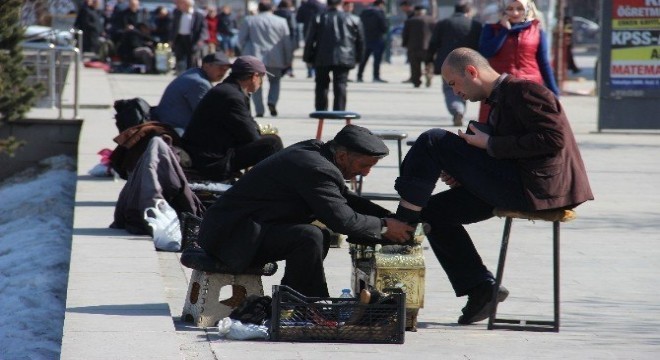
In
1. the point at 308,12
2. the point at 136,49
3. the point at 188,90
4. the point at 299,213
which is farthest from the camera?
the point at 308,12

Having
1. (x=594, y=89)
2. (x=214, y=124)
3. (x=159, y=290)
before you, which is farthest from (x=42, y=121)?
(x=594, y=89)

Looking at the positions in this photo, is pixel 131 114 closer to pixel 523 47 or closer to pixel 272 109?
pixel 523 47

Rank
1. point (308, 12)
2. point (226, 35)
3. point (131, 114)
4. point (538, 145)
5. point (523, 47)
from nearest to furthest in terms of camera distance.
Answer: point (538, 145)
point (131, 114)
point (523, 47)
point (308, 12)
point (226, 35)

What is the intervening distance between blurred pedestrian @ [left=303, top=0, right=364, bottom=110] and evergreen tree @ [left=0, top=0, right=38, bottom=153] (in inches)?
152

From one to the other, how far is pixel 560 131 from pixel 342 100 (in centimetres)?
1175

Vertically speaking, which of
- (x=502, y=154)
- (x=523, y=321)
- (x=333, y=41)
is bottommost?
(x=523, y=321)

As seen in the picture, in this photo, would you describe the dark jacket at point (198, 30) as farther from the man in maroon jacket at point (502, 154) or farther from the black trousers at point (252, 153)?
the man in maroon jacket at point (502, 154)

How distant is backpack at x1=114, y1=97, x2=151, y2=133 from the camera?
11242 mm

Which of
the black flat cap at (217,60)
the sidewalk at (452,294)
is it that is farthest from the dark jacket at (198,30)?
the black flat cap at (217,60)

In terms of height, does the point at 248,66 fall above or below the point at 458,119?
above

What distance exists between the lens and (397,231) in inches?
259

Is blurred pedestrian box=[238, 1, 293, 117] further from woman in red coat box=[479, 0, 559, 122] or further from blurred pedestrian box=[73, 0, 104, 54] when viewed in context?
blurred pedestrian box=[73, 0, 104, 54]

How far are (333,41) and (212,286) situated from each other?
11.6 metres

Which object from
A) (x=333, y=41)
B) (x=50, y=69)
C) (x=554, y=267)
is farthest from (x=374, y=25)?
(x=554, y=267)
